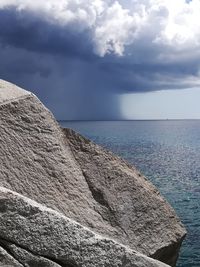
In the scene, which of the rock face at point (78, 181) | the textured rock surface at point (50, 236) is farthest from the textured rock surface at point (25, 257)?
the rock face at point (78, 181)

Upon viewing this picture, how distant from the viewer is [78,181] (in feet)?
31.4

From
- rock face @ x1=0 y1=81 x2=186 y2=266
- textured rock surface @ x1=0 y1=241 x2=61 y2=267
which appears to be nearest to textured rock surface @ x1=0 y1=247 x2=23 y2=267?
textured rock surface @ x1=0 y1=241 x2=61 y2=267

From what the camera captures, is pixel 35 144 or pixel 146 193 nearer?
pixel 35 144

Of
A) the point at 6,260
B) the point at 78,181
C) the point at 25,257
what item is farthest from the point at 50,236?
the point at 78,181

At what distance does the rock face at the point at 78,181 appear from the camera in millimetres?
9094

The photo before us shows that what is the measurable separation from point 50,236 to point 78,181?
2.76m

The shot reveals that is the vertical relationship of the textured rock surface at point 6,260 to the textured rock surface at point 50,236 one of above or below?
below

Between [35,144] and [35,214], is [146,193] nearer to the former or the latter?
[35,144]

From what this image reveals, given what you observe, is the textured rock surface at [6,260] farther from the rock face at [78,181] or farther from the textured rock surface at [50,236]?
the rock face at [78,181]

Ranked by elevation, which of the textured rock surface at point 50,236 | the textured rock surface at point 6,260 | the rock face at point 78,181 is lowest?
the textured rock surface at point 6,260

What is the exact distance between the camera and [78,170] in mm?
9773

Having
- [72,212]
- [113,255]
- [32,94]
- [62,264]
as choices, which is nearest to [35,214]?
[62,264]

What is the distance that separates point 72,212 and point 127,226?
119 centimetres

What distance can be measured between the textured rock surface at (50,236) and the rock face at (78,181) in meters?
1.94
